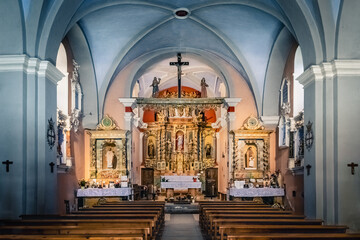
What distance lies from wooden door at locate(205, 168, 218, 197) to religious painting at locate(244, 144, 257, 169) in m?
5.28

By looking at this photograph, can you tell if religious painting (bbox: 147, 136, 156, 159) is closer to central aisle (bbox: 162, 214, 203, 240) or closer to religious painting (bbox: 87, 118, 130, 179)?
religious painting (bbox: 87, 118, 130, 179)

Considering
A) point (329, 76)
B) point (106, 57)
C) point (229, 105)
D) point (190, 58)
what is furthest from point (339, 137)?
point (190, 58)

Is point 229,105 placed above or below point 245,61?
below

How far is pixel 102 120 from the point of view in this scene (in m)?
15.3

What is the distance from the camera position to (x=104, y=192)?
14055 millimetres

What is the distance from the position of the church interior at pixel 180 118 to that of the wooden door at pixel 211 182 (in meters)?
0.08

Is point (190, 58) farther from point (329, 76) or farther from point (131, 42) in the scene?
point (329, 76)

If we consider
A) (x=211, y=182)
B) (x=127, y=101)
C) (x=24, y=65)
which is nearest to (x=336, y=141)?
(x=24, y=65)

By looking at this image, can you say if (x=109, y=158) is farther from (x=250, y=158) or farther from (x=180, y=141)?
(x=180, y=141)

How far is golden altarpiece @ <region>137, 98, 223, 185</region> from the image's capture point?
852 inches

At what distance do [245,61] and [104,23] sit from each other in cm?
479

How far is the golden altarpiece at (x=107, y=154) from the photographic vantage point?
49.6 feet

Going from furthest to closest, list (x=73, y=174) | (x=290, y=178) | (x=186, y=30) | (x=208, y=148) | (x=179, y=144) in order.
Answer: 1. (x=179, y=144)
2. (x=208, y=148)
3. (x=186, y=30)
4. (x=73, y=174)
5. (x=290, y=178)

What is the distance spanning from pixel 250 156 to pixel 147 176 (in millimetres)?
7358
